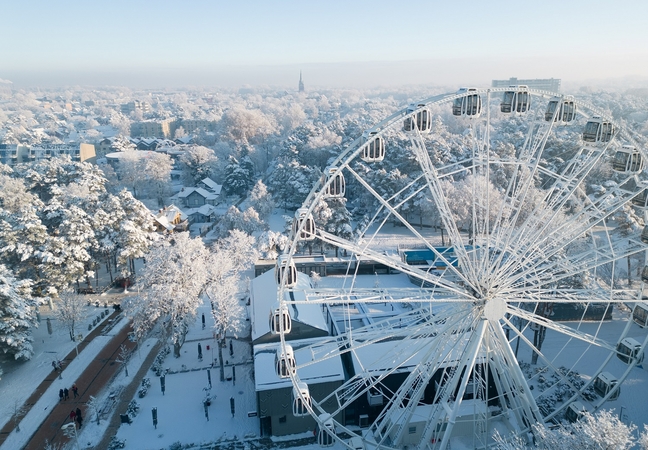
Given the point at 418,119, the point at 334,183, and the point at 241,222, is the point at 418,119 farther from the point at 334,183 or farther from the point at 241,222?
the point at 241,222

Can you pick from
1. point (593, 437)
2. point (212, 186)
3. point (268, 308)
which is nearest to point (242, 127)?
point (212, 186)

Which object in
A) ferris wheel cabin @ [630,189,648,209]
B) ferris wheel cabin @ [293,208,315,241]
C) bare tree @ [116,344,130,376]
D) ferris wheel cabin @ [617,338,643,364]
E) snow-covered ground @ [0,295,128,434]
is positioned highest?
ferris wheel cabin @ [630,189,648,209]

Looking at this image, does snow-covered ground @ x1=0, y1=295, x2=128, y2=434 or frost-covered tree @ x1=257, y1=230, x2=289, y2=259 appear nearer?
snow-covered ground @ x1=0, y1=295, x2=128, y2=434

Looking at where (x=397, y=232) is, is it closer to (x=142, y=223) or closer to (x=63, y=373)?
(x=142, y=223)

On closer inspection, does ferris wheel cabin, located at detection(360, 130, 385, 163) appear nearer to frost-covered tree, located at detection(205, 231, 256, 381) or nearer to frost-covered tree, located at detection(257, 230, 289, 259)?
frost-covered tree, located at detection(205, 231, 256, 381)

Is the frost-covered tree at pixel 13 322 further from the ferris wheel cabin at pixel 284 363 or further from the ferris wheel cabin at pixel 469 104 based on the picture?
the ferris wheel cabin at pixel 469 104

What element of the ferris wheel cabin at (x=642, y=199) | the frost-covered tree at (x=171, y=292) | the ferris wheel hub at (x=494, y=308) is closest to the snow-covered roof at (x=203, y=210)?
the frost-covered tree at (x=171, y=292)

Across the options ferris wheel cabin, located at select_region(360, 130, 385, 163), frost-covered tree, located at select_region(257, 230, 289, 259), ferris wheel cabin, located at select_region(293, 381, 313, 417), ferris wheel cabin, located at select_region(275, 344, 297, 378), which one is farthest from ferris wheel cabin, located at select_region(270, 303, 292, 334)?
frost-covered tree, located at select_region(257, 230, 289, 259)

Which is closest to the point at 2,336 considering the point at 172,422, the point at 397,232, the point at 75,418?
the point at 75,418
